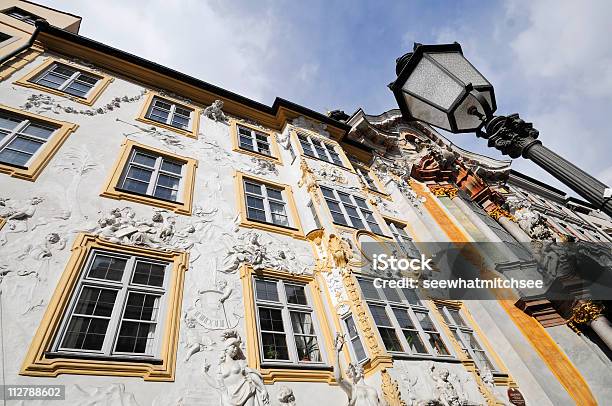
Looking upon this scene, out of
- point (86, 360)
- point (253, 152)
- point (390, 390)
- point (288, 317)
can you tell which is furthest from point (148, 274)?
point (253, 152)

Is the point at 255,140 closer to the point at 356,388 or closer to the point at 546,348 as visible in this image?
the point at 356,388

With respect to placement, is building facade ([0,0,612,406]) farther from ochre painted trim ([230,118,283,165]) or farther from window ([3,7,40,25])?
window ([3,7,40,25])

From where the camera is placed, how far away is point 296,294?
8242 mm

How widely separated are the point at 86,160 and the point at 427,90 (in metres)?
8.58

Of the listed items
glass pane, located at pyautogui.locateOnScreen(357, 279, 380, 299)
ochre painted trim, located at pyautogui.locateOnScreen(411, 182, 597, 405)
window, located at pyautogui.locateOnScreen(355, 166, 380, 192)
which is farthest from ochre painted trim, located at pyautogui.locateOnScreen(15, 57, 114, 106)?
ochre painted trim, located at pyautogui.locateOnScreen(411, 182, 597, 405)

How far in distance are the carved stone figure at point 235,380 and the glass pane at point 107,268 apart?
2.59m

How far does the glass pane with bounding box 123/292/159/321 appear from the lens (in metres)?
6.05

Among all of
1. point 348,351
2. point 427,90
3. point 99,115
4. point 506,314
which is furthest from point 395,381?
point 99,115

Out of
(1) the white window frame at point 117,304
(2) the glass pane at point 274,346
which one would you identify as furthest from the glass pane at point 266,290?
(1) the white window frame at point 117,304

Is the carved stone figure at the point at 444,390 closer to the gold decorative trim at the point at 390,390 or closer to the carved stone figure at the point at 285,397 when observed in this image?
the gold decorative trim at the point at 390,390

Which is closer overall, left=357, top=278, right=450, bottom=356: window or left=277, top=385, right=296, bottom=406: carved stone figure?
left=277, top=385, right=296, bottom=406: carved stone figure

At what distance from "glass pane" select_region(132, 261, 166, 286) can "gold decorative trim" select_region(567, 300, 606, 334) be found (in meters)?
12.5

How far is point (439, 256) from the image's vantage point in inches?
490

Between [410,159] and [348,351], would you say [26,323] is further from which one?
[410,159]
